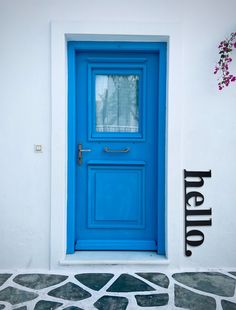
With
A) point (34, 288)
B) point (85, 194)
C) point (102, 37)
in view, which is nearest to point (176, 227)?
point (85, 194)

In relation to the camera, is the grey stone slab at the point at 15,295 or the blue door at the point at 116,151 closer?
the grey stone slab at the point at 15,295

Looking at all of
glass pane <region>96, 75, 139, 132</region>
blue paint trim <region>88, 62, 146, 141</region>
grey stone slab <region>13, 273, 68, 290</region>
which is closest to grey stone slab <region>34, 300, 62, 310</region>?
grey stone slab <region>13, 273, 68, 290</region>

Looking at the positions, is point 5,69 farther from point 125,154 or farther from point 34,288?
point 34,288

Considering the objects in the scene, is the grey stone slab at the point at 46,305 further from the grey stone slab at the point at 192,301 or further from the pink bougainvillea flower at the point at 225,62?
the pink bougainvillea flower at the point at 225,62

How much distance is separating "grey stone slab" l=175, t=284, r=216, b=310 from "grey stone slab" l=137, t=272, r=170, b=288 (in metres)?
0.14

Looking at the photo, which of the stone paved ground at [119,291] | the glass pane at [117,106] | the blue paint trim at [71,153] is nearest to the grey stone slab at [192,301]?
the stone paved ground at [119,291]

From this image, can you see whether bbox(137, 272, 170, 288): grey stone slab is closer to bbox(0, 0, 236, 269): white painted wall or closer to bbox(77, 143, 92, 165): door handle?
bbox(0, 0, 236, 269): white painted wall

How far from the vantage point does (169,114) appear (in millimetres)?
2561

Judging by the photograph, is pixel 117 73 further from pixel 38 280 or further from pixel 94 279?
pixel 38 280

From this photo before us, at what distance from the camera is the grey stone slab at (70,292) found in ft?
7.04

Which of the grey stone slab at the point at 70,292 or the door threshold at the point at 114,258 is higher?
the door threshold at the point at 114,258

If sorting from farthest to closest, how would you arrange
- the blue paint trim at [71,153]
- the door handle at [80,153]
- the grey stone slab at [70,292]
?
the door handle at [80,153] → the blue paint trim at [71,153] → the grey stone slab at [70,292]

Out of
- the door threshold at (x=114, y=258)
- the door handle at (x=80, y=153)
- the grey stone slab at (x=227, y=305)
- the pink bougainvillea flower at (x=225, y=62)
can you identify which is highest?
the pink bougainvillea flower at (x=225, y=62)

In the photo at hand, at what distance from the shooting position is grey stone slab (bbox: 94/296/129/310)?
2.03 m
